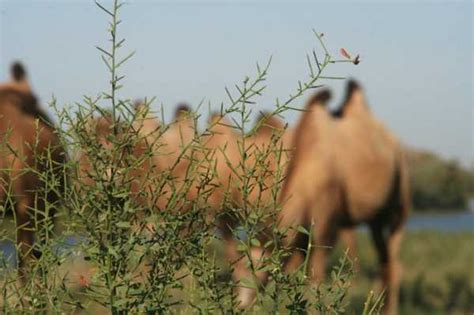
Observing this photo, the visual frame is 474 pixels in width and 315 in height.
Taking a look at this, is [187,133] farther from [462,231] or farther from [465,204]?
[465,204]

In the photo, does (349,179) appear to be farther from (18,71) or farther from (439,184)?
(439,184)

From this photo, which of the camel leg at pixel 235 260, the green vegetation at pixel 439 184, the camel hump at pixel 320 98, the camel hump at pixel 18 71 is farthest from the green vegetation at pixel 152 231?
the green vegetation at pixel 439 184

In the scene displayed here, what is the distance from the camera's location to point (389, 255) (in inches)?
271

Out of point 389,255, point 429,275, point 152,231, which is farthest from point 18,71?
point 429,275

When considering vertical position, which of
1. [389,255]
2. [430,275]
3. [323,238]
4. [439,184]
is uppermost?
[323,238]

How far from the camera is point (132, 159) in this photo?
165cm

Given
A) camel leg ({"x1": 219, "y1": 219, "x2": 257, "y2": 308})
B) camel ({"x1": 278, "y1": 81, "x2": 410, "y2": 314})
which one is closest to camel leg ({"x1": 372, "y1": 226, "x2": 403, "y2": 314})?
camel ({"x1": 278, "y1": 81, "x2": 410, "y2": 314})

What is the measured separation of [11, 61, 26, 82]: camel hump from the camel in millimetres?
1408

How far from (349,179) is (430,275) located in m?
3.09

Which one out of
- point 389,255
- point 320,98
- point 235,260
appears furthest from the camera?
point 389,255

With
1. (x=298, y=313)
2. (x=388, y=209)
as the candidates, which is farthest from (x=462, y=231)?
(x=298, y=313)

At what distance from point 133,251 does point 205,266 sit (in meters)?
0.10

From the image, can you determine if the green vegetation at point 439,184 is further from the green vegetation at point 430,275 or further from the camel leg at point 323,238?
the camel leg at point 323,238

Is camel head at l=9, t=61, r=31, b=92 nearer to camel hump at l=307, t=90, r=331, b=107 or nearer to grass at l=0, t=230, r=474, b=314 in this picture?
grass at l=0, t=230, r=474, b=314
